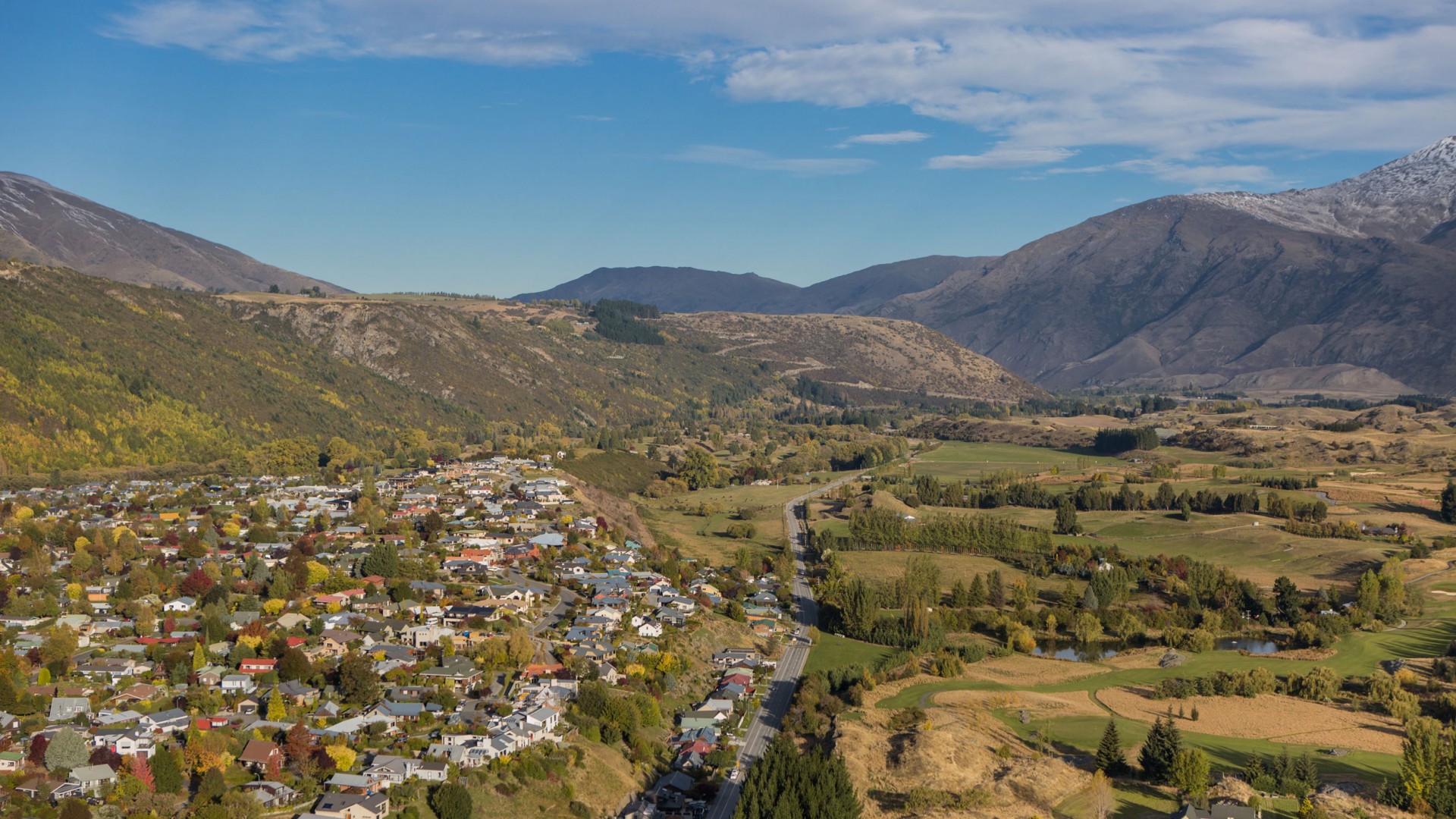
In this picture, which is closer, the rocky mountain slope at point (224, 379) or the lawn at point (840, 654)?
the lawn at point (840, 654)

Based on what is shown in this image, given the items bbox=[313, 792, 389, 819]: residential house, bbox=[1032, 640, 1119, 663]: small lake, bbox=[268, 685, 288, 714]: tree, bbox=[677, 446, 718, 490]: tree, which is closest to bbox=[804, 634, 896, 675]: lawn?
bbox=[1032, 640, 1119, 663]: small lake

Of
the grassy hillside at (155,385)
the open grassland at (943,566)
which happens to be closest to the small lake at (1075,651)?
the open grassland at (943,566)

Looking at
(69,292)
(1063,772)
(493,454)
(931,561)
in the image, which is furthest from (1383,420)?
(69,292)

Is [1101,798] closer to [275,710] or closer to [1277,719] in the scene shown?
[1277,719]

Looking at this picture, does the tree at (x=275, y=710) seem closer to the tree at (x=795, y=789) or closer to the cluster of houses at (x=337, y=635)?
the cluster of houses at (x=337, y=635)

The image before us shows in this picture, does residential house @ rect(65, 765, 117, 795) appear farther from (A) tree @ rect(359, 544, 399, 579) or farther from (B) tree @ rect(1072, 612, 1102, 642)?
(B) tree @ rect(1072, 612, 1102, 642)

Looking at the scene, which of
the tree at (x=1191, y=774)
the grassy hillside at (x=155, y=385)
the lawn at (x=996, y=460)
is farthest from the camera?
the lawn at (x=996, y=460)

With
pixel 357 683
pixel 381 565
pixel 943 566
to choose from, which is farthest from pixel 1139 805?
pixel 943 566
